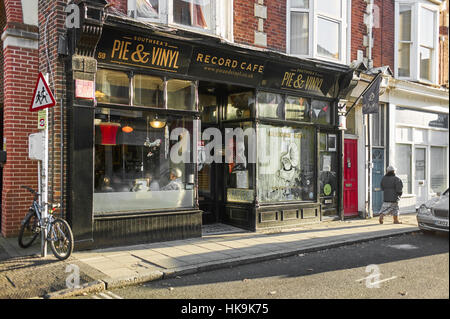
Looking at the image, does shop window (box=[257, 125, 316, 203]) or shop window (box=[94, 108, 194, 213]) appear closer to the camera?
shop window (box=[94, 108, 194, 213])

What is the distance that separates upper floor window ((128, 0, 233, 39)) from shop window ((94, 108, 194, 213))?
2.13 metres

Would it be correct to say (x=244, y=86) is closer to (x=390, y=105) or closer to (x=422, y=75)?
(x=390, y=105)

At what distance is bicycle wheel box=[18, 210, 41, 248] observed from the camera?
7602 millimetres

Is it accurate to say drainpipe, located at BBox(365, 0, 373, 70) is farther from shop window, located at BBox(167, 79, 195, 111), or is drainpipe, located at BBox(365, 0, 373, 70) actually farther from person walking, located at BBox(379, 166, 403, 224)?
shop window, located at BBox(167, 79, 195, 111)

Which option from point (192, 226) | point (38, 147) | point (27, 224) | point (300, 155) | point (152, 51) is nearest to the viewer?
point (38, 147)

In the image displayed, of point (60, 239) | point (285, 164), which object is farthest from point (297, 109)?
point (60, 239)

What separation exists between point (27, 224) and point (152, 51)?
428cm

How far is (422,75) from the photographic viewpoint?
14555 mm

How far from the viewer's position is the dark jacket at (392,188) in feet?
36.8

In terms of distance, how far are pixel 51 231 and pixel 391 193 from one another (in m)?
8.92

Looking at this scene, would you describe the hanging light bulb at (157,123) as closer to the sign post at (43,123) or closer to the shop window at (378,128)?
the sign post at (43,123)

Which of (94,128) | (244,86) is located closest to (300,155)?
(244,86)

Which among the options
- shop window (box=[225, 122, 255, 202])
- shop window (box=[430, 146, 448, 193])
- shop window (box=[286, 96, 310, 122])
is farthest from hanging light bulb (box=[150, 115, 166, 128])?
shop window (box=[430, 146, 448, 193])

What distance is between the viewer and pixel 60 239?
6.99 meters
